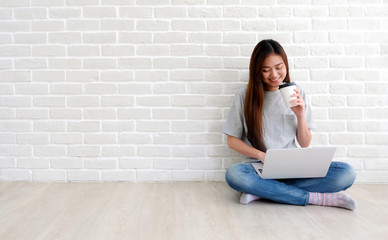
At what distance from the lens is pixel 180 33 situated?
231 cm

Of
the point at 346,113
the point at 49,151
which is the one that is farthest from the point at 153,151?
the point at 346,113

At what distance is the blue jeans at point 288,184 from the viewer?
1.85 meters

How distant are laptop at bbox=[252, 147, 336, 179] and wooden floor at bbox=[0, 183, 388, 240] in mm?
167

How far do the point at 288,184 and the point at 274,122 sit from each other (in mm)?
359

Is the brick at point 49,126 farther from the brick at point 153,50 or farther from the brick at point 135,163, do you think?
the brick at point 153,50

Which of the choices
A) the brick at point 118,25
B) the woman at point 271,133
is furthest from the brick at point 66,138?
the woman at point 271,133

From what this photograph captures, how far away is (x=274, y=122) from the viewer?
2.08 meters

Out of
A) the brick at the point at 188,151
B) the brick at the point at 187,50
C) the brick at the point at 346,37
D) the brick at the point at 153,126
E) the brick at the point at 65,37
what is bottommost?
the brick at the point at 188,151

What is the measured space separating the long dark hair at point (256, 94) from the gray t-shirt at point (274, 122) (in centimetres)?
5

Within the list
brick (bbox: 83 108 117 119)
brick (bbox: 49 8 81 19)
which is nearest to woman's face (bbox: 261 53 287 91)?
brick (bbox: 83 108 117 119)

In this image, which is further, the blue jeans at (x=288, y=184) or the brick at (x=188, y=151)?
the brick at (x=188, y=151)

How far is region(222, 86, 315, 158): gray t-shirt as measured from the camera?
2066mm

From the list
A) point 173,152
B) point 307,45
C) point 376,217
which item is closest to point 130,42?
point 173,152

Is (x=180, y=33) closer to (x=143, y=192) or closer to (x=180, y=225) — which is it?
(x=143, y=192)
